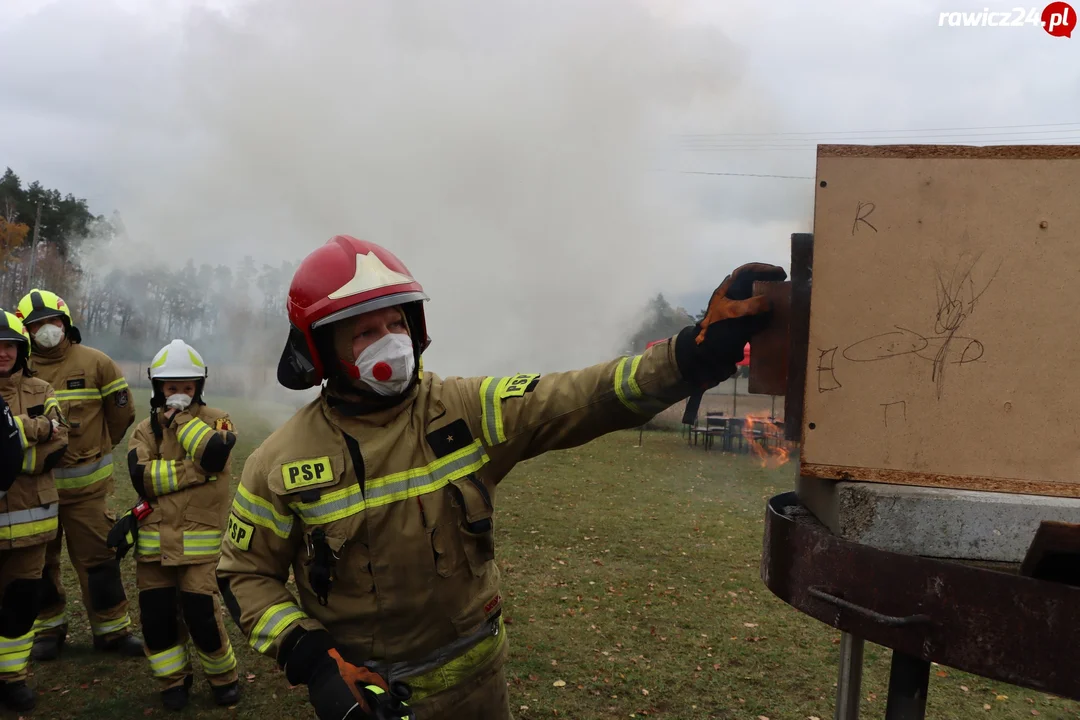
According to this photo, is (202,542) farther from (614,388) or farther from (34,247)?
(34,247)

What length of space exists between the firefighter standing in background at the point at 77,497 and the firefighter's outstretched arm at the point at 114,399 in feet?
0.29

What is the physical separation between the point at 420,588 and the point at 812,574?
120cm

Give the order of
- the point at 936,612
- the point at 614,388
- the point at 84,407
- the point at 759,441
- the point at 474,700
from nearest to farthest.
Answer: the point at 936,612
the point at 614,388
the point at 474,700
the point at 84,407
the point at 759,441

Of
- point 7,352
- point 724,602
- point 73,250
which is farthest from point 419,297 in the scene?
point 73,250

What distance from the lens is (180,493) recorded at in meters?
4.82

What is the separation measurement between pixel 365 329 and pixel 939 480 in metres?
1.72

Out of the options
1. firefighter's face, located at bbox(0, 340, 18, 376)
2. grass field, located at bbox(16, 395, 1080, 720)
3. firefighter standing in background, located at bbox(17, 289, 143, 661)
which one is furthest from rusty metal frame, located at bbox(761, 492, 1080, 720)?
firefighter standing in background, located at bbox(17, 289, 143, 661)

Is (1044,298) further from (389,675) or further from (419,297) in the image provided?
(389,675)

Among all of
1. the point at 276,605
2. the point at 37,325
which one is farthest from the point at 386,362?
the point at 37,325

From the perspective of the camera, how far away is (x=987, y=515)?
Result: 173cm

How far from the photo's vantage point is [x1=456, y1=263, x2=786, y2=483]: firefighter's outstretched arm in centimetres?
207

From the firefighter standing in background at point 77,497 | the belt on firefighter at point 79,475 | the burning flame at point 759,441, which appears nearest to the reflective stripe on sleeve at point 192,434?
the firefighter standing in background at point 77,497

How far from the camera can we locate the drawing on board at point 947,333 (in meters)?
1.77

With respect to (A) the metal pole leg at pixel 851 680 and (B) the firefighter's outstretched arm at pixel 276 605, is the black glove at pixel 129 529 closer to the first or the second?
(B) the firefighter's outstretched arm at pixel 276 605
